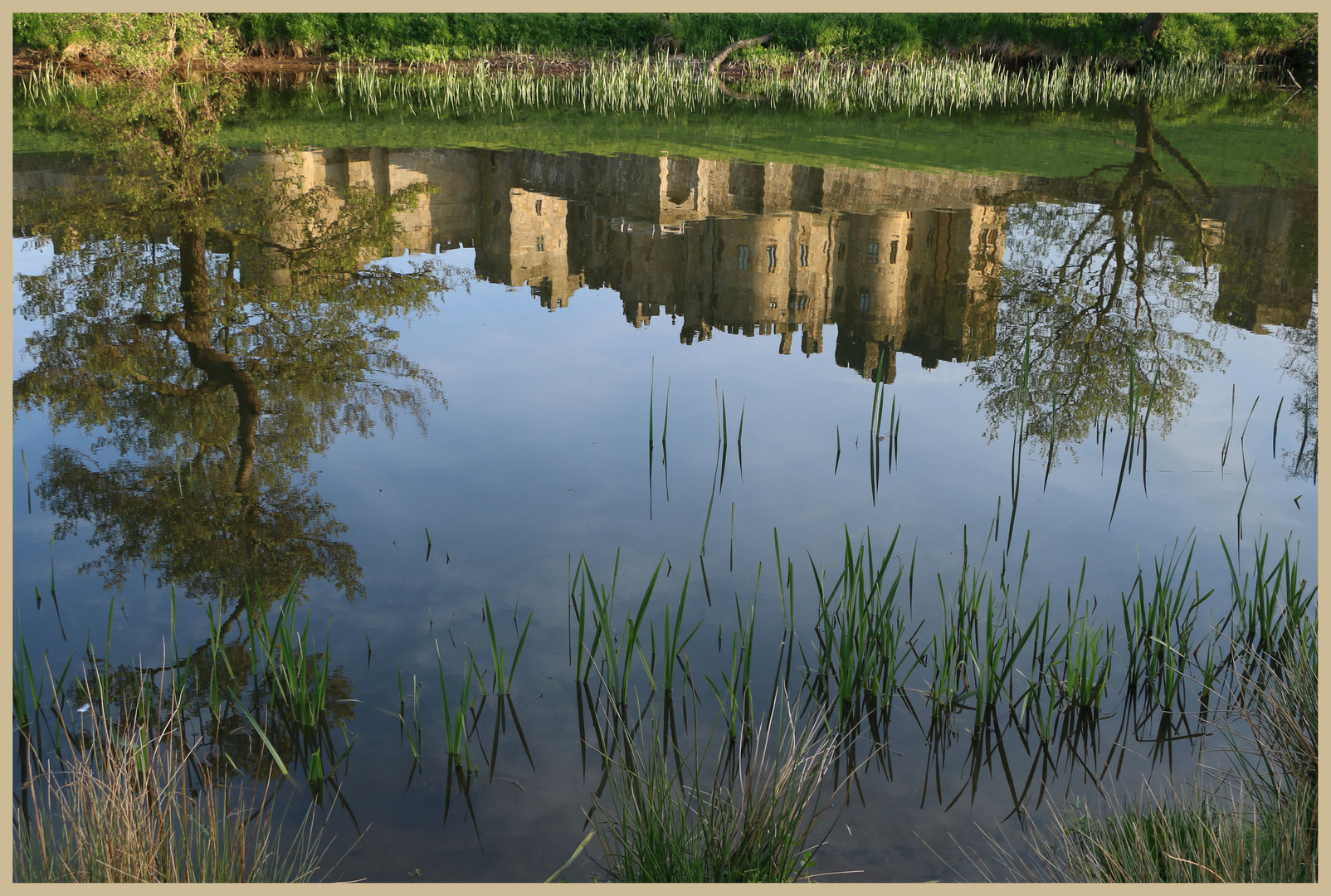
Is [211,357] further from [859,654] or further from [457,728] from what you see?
[859,654]

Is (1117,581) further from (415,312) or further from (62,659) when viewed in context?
(415,312)

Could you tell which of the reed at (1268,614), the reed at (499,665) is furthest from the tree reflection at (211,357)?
the reed at (1268,614)

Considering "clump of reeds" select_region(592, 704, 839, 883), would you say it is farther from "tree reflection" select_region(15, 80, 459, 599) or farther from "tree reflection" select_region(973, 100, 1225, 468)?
"tree reflection" select_region(973, 100, 1225, 468)

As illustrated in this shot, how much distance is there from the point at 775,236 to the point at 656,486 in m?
14.3

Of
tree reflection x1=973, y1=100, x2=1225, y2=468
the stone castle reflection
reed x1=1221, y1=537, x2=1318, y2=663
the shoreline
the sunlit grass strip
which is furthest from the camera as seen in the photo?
the shoreline

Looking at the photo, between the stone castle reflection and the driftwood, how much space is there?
42.4ft

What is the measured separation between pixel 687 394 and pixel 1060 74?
32692 millimetres

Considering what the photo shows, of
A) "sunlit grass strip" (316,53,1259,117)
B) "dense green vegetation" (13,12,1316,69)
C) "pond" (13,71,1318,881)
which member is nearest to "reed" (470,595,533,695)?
"pond" (13,71,1318,881)

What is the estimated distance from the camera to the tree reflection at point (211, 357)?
8.27 metres

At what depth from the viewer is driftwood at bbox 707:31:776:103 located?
3672 centimetres

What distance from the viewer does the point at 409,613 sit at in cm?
720

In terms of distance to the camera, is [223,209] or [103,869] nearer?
[103,869]

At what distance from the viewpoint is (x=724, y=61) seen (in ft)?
142

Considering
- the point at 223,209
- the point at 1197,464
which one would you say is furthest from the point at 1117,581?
the point at 223,209
